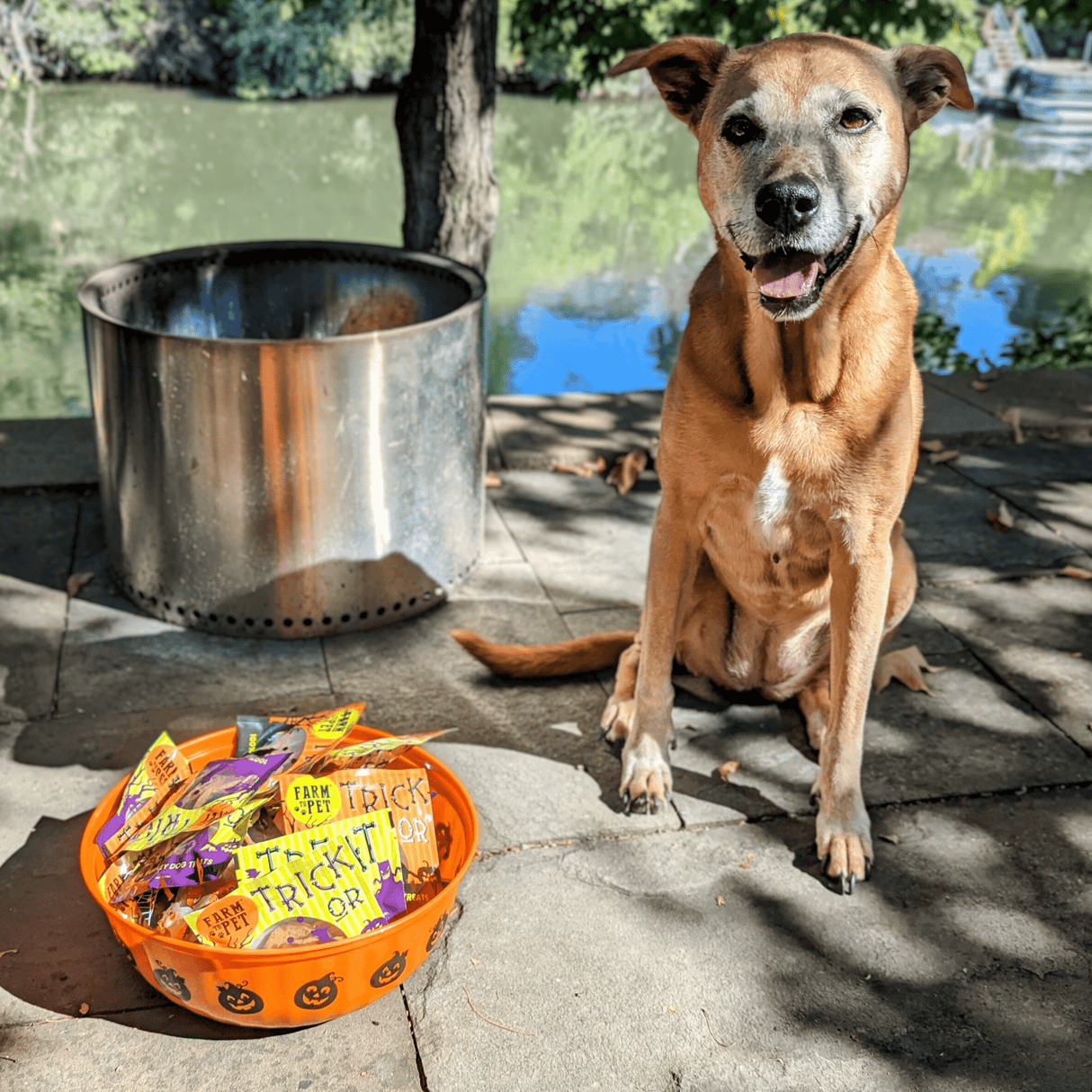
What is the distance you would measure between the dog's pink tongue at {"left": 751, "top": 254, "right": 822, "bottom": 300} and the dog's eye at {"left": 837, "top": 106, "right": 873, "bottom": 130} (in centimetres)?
29

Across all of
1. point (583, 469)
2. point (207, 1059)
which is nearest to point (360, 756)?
point (207, 1059)

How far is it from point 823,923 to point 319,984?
127 cm

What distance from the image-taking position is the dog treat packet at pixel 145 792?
7.84ft

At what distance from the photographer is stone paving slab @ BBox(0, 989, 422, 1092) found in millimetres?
2180

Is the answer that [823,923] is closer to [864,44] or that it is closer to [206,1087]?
[206,1087]

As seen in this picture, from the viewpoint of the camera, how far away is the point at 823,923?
8.83 ft

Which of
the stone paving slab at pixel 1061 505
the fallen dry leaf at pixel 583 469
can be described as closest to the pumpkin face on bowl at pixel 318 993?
the fallen dry leaf at pixel 583 469

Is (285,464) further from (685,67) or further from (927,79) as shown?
(927,79)

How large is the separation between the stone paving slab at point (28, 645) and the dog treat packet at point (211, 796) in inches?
43.9

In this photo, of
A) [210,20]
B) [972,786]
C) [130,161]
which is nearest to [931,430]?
[972,786]

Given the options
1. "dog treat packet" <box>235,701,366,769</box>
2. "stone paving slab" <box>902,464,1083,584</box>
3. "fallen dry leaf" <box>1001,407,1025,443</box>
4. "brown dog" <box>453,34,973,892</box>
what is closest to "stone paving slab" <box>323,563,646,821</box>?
"brown dog" <box>453,34,973,892</box>

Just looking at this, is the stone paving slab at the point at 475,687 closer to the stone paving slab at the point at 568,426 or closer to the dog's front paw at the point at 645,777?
the dog's front paw at the point at 645,777

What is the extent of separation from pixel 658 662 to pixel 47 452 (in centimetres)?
321

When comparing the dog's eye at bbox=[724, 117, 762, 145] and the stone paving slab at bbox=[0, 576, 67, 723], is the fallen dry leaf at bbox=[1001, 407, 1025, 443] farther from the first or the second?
the stone paving slab at bbox=[0, 576, 67, 723]
